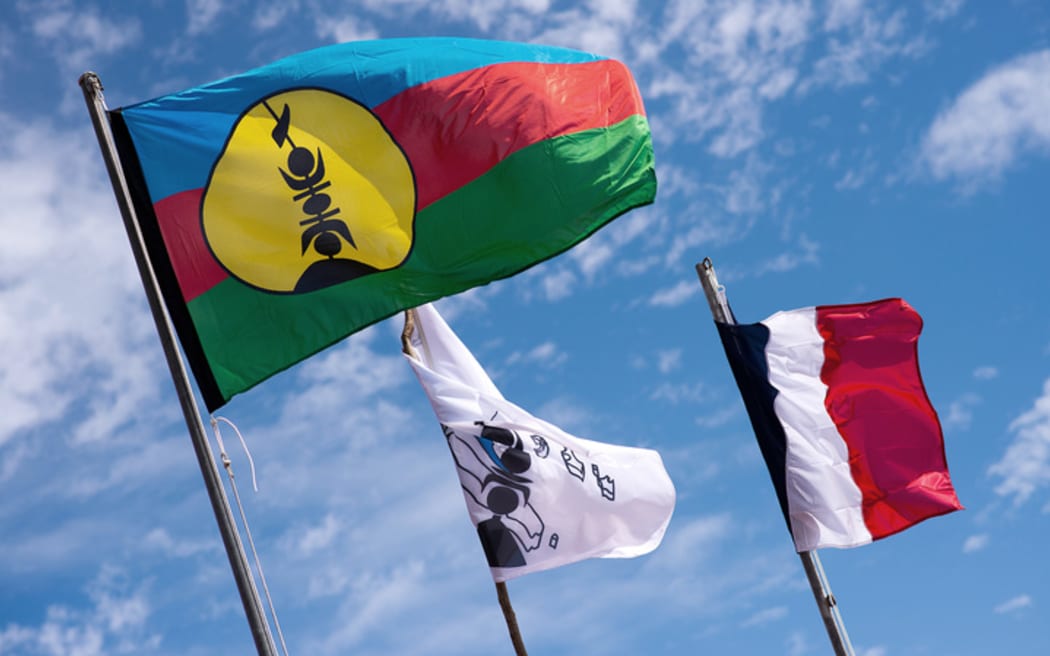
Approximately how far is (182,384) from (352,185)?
265cm

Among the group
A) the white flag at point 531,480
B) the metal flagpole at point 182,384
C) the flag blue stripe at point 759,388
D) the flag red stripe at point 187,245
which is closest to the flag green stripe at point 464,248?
the flag red stripe at point 187,245

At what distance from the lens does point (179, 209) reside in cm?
1195

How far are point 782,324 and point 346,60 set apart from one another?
789 cm

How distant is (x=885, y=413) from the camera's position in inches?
705

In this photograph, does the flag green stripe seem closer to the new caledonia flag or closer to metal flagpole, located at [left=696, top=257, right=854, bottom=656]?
the new caledonia flag

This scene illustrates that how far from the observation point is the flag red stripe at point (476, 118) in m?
12.7

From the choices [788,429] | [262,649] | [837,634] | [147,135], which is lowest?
[837,634]

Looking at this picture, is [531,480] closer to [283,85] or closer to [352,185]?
[352,185]

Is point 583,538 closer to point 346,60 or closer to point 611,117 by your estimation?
point 611,117

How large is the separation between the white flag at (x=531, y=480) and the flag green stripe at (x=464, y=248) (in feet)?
12.4

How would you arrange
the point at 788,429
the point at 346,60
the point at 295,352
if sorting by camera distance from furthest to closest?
1. the point at 788,429
2. the point at 346,60
3. the point at 295,352

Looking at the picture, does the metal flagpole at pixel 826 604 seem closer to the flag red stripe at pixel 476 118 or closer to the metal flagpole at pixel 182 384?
the flag red stripe at pixel 476 118

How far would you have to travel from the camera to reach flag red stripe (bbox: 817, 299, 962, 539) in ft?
57.2

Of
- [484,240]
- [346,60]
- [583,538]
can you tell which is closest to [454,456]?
[583,538]
